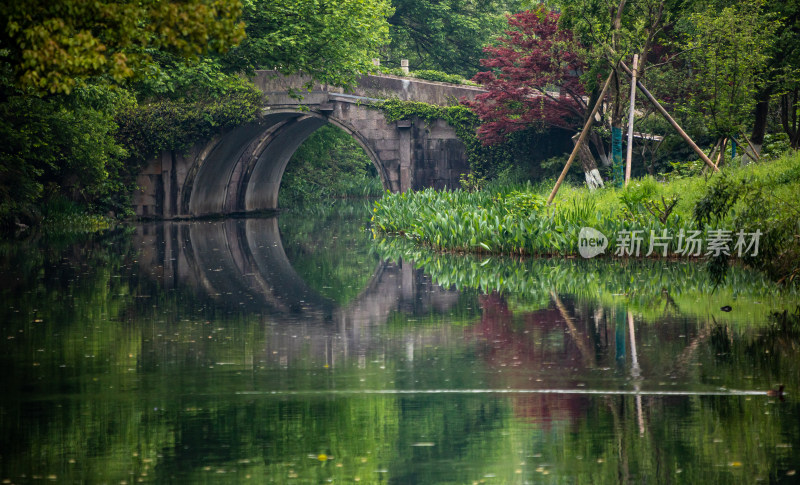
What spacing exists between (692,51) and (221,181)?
19341mm

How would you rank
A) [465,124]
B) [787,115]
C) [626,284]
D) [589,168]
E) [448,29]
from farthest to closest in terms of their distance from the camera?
[448,29]
[465,124]
[589,168]
[787,115]
[626,284]

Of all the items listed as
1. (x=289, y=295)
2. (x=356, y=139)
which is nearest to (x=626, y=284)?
(x=289, y=295)

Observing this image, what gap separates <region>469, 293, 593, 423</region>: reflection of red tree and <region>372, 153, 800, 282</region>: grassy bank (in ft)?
9.43

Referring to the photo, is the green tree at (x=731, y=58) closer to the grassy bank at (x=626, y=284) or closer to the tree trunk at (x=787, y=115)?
the tree trunk at (x=787, y=115)

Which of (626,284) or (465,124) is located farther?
(465,124)

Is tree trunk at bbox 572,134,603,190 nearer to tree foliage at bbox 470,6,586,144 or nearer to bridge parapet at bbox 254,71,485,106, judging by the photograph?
tree foliage at bbox 470,6,586,144

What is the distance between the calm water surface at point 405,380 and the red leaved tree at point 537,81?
35.8ft

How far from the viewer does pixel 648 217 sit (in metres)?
17.2

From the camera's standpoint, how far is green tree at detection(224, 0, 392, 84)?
27969 mm

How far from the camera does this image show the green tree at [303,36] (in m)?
28.0

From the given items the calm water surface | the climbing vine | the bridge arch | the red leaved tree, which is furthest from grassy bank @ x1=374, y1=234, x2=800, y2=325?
the bridge arch

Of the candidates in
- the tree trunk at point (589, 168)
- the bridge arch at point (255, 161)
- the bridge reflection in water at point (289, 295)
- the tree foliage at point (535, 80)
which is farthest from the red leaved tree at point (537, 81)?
the bridge reflection in water at point (289, 295)

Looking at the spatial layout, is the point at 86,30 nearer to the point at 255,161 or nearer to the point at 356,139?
the point at 356,139

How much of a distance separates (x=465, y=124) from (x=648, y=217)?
1501cm
